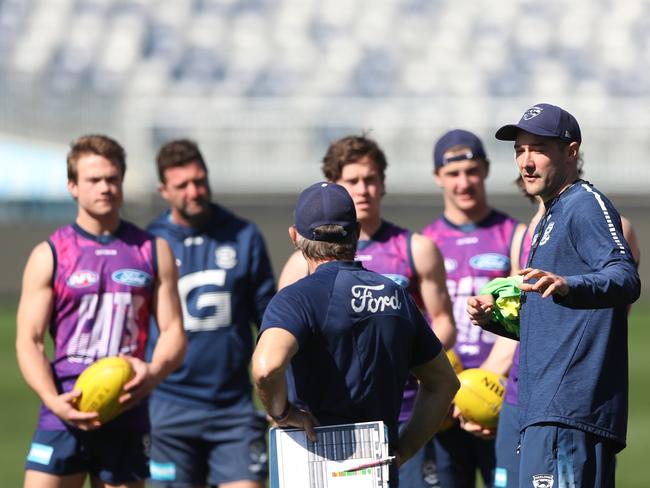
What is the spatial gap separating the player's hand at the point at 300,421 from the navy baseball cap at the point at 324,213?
65 cm

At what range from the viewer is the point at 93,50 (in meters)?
25.1

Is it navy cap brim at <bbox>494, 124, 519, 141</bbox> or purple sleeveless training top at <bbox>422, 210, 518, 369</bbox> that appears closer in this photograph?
navy cap brim at <bbox>494, 124, 519, 141</bbox>

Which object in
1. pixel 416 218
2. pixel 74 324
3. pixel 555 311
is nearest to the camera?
pixel 555 311

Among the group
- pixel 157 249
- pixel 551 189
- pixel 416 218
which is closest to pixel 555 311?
pixel 551 189

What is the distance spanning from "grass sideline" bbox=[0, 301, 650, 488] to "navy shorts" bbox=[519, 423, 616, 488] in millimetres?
5023

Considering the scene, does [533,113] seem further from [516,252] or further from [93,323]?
[93,323]

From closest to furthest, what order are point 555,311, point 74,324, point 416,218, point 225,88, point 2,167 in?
point 555,311, point 74,324, point 416,218, point 2,167, point 225,88

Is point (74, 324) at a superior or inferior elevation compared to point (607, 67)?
inferior

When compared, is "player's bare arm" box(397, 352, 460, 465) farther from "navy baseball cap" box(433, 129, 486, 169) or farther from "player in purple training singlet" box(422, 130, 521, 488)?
"navy baseball cap" box(433, 129, 486, 169)

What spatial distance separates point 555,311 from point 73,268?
283 cm

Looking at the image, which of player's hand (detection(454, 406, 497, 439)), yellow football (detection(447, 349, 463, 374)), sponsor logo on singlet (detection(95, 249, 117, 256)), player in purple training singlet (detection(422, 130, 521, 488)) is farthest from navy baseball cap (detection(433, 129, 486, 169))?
sponsor logo on singlet (detection(95, 249, 117, 256))

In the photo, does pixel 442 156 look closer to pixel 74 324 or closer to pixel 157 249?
pixel 157 249

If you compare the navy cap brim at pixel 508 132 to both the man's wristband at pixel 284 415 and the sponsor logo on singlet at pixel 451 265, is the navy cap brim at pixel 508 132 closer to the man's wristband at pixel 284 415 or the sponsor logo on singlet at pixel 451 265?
the man's wristband at pixel 284 415

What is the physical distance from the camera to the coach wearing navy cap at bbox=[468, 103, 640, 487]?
462cm
